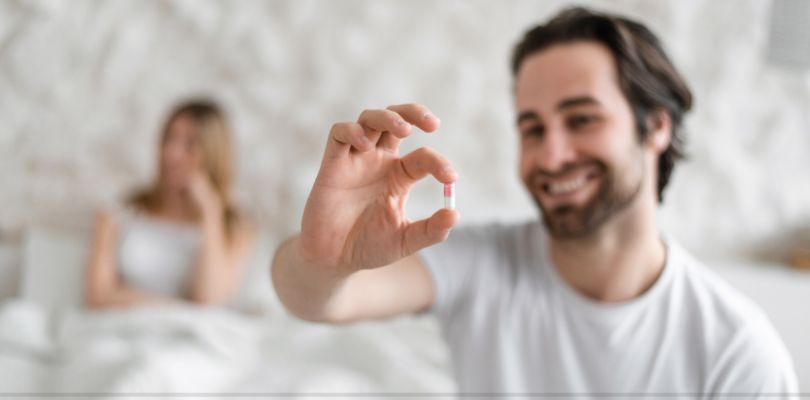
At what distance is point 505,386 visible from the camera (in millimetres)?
1021

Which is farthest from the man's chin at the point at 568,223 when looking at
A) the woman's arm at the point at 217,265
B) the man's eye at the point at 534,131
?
the woman's arm at the point at 217,265

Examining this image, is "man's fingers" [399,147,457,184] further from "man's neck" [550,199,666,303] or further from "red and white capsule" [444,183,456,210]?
"man's neck" [550,199,666,303]

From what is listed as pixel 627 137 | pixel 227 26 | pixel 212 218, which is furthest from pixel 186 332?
pixel 227 26

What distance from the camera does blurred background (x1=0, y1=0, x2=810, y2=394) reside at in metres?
1.89

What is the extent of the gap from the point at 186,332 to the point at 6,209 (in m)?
0.88

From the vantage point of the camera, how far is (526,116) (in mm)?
1035

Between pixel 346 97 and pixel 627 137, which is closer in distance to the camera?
pixel 627 137

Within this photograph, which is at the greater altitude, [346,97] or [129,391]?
[346,97]

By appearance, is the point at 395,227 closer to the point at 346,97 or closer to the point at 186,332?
the point at 186,332

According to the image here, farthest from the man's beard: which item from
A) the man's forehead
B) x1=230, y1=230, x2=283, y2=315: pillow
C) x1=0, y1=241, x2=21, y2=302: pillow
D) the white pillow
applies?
x1=0, y1=241, x2=21, y2=302: pillow

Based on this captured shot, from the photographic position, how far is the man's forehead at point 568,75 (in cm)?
101

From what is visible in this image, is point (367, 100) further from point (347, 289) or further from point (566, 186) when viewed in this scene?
point (347, 289)

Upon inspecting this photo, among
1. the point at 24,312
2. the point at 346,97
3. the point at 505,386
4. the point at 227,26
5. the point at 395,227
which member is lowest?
the point at 505,386

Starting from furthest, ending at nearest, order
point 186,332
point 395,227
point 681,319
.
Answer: point 186,332, point 681,319, point 395,227
